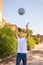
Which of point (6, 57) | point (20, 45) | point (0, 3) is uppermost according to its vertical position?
point (0, 3)

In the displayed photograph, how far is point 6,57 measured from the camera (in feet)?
50.5

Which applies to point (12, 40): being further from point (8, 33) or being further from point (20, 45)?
point (20, 45)

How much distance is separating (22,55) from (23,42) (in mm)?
459

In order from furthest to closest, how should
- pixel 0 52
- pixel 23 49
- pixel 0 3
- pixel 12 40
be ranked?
pixel 0 3
pixel 12 40
pixel 0 52
pixel 23 49

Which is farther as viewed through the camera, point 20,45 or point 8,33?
point 8,33

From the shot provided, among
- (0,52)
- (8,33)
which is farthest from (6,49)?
(8,33)

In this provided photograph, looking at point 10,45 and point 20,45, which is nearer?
point 20,45

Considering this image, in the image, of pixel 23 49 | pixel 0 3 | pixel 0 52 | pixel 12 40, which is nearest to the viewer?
pixel 23 49

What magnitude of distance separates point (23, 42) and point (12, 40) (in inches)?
327

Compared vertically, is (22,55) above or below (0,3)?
below

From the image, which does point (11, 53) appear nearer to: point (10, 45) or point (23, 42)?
point (10, 45)

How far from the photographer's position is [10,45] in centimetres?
1576

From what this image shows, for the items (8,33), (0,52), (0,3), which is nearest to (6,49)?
(0,52)

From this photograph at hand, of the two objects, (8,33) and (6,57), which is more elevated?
(8,33)
